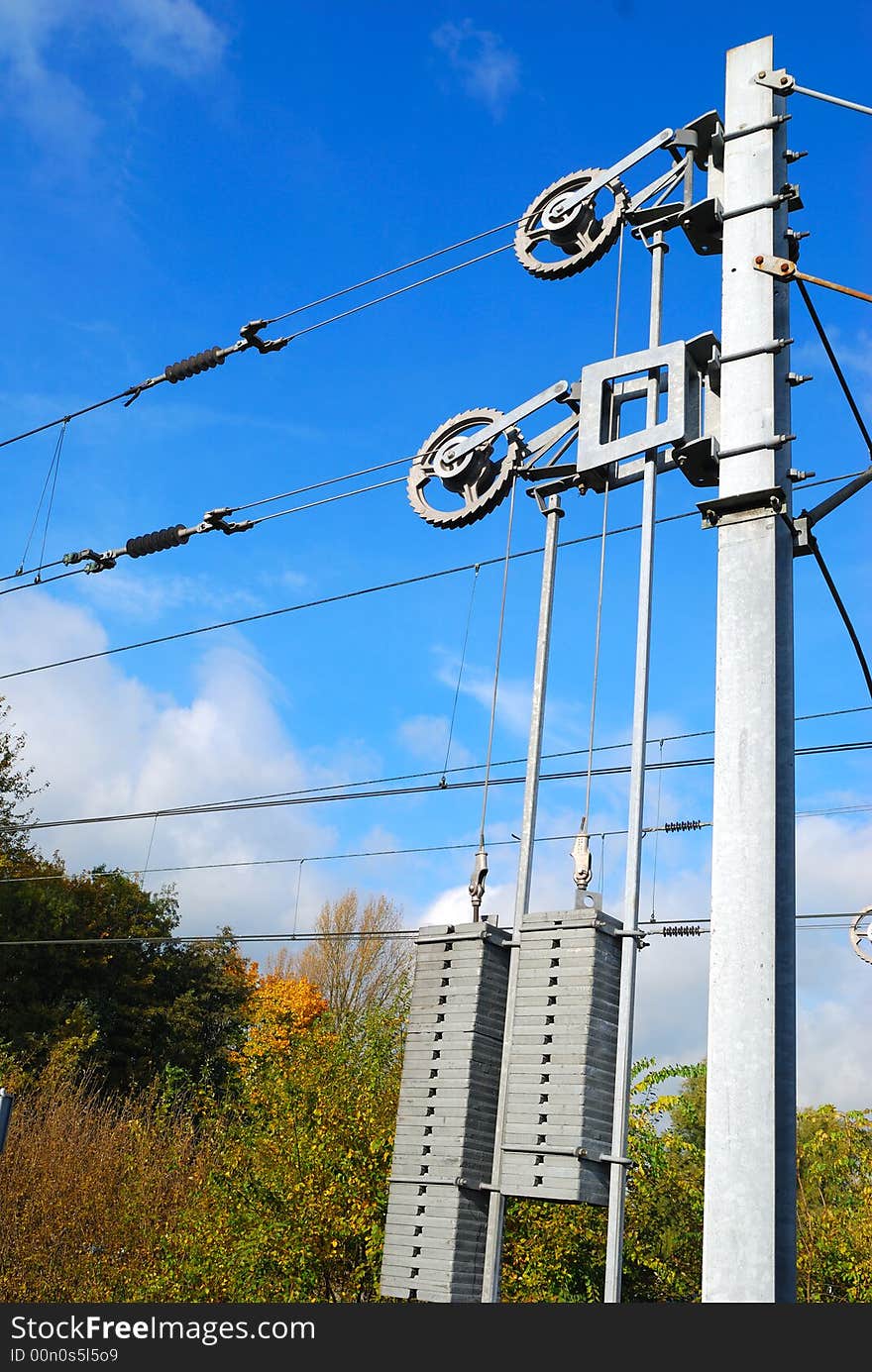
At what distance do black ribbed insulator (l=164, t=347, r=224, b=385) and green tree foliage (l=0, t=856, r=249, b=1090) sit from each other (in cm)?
2386

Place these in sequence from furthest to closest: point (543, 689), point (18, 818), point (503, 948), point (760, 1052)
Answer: point (18, 818)
point (543, 689)
point (503, 948)
point (760, 1052)

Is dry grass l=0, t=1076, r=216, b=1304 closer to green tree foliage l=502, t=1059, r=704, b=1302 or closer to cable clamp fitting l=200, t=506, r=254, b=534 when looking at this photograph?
green tree foliage l=502, t=1059, r=704, b=1302

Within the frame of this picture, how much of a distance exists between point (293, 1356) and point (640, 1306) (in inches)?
45.5

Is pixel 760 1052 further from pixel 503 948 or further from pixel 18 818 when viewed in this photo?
pixel 18 818

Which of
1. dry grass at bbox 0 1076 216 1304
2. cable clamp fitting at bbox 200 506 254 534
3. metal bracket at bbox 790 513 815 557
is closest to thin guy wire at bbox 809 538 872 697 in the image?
metal bracket at bbox 790 513 815 557

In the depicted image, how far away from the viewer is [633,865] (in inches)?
205

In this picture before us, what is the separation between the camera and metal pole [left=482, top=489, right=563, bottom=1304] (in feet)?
16.6

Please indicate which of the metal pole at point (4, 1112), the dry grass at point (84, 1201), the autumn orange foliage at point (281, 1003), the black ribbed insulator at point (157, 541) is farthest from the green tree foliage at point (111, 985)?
the black ribbed insulator at point (157, 541)

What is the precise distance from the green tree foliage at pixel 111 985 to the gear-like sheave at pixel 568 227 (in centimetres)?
2714

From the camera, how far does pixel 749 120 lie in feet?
20.3

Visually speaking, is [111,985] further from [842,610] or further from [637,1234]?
[842,610]

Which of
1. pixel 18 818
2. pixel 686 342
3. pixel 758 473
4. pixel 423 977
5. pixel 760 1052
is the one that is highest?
pixel 18 818

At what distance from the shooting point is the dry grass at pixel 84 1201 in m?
17.7

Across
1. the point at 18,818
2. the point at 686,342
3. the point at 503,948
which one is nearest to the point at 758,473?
the point at 686,342
